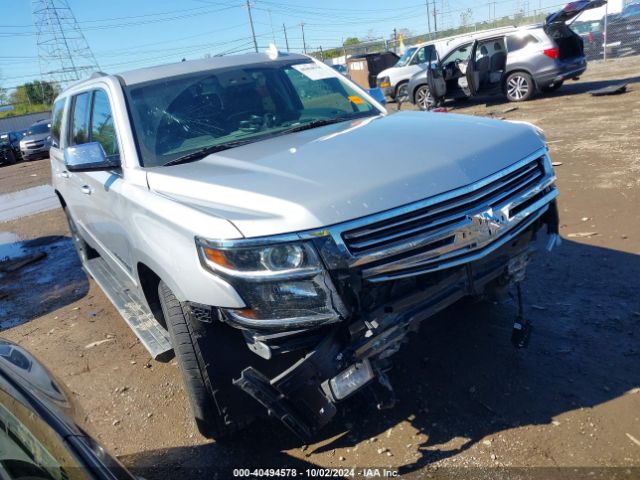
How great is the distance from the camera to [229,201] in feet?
7.95

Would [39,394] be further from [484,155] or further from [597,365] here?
[597,365]

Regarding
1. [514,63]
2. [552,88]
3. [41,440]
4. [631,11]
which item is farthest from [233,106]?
[631,11]

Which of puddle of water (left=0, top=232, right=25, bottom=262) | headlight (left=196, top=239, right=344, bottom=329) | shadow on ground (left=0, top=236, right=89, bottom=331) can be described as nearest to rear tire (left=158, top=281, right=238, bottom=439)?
headlight (left=196, top=239, right=344, bottom=329)

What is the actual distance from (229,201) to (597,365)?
2342mm

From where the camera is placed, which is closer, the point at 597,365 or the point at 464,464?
the point at 464,464

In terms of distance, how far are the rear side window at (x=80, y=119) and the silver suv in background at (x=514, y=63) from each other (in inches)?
408

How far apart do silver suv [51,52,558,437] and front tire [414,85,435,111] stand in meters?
12.0

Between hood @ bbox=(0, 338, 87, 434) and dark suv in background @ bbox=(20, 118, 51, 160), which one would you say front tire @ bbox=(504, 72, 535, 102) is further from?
dark suv in background @ bbox=(20, 118, 51, 160)

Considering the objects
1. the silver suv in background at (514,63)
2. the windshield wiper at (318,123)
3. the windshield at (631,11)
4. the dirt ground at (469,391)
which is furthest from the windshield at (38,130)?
the windshield at (631,11)

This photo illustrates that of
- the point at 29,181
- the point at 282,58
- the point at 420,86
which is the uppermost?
the point at 282,58

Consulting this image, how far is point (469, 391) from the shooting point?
303 centimetres

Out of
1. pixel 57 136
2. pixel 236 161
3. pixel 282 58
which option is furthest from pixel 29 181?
pixel 236 161

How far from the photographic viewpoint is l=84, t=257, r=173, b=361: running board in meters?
3.12

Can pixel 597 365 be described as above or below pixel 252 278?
below
